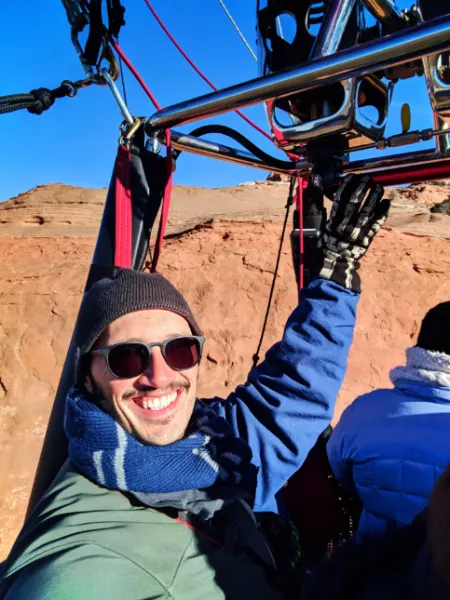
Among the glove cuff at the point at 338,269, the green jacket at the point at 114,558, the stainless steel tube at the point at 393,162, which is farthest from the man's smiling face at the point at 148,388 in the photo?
the stainless steel tube at the point at 393,162

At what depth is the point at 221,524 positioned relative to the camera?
1191 millimetres

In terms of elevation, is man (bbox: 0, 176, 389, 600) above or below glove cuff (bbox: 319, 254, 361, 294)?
below

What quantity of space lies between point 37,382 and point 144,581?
212 inches

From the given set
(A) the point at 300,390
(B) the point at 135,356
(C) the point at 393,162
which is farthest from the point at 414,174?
(B) the point at 135,356

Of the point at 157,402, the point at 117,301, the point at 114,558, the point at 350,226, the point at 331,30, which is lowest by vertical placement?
the point at 114,558

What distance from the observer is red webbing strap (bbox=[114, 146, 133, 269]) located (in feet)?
5.03

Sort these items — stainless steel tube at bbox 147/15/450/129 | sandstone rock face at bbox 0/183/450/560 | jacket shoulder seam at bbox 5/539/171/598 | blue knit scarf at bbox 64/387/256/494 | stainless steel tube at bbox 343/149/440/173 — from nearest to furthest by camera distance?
stainless steel tube at bbox 147/15/450/129 < jacket shoulder seam at bbox 5/539/171/598 < blue knit scarf at bbox 64/387/256/494 < stainless steel tube at bbox 343/149/440/173 < sandstone rock face at bbox 0/183/450/560

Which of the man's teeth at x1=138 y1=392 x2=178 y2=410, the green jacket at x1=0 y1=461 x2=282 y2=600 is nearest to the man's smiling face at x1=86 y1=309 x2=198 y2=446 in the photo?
the man's teeth at x1=138 y1=392 x2=178 y2=410

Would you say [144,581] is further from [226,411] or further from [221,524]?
[226,411]

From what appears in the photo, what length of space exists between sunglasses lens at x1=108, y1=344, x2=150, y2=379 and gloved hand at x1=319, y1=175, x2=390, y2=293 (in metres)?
0.60

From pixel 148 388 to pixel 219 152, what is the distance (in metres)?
0.83

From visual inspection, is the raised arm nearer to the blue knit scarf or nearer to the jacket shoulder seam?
the blue knit scarf

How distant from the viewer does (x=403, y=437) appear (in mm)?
1477

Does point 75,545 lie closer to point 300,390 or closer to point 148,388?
point 148,388
